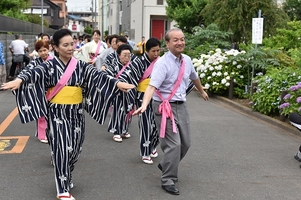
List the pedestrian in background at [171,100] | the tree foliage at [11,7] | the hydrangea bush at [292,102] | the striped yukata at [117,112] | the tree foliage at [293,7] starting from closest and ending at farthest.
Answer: the pedestrian in background at [171,100], the striped yukata at [117,112], the hydrangea bush at [292,102], the tree foliage at [11,7], the tree foliage at [293,7]

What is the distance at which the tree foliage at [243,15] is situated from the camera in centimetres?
1563

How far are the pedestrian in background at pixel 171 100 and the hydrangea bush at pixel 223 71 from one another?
7.35 meters

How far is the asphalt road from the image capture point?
4.76 metres

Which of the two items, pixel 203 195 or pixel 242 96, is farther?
pixel 242 96

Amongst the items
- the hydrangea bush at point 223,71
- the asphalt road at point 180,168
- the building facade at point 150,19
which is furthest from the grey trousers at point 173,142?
the building facade at point 150,19

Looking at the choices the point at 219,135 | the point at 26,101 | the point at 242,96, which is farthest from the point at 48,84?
the point at 242,96

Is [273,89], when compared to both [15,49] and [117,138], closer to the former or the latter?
[117,138]

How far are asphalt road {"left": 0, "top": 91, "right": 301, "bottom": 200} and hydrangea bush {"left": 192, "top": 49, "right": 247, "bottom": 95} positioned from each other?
12.9 ft

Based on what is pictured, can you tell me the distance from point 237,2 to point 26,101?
495 inches

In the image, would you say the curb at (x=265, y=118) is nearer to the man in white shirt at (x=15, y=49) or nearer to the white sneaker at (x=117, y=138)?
the white sneaker at (x=117, y=138)

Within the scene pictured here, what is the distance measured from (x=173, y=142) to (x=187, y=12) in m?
20.4

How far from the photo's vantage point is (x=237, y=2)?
51.3 feet

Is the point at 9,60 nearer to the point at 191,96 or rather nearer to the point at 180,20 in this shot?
the point at 191,96

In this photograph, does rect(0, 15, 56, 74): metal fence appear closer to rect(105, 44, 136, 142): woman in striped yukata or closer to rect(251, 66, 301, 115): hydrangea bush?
rect(105, 44, 136, 142): woman in striped yukata
